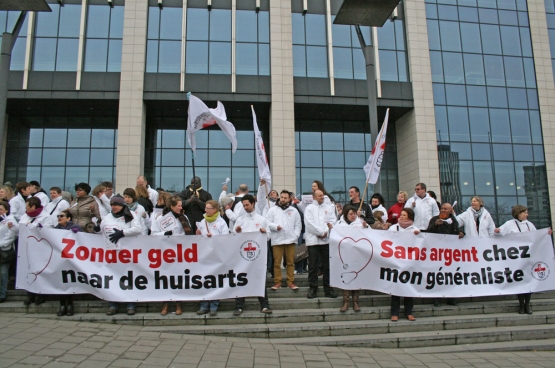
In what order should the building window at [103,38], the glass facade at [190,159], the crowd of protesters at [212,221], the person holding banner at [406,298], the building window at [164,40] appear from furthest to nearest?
the glass facade at [190,159]
the building window at [164,40]
the building window at [103,38]
the crowd of protesters at [212,221]
the person holding banner at [406,298]

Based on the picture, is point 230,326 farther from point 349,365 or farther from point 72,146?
point 72,146

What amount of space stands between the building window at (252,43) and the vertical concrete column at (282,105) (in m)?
0.40

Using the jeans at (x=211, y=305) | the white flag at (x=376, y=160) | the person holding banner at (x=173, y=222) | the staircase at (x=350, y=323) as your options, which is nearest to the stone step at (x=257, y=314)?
the staircase at (x=350, y=323)

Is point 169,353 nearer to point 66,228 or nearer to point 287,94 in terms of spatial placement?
point 66,228

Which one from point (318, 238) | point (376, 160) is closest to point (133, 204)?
point (318, 238)

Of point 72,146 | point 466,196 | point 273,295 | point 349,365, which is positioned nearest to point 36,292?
point 273,295

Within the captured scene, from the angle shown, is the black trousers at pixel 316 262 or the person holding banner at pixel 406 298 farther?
the black trousers at pixel 316 262

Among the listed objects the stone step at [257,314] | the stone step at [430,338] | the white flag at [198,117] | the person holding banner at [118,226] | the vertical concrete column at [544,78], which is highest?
the vertical concrete column at [544,78]

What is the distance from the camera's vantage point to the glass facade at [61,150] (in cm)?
2256

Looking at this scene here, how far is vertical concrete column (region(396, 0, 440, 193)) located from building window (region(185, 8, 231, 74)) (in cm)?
1049

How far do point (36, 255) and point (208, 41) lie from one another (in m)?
17.9

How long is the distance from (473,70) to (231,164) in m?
15.5

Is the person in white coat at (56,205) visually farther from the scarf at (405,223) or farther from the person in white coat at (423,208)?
the person in white coat at (423,208)

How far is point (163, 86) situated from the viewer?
21547 millimetres
